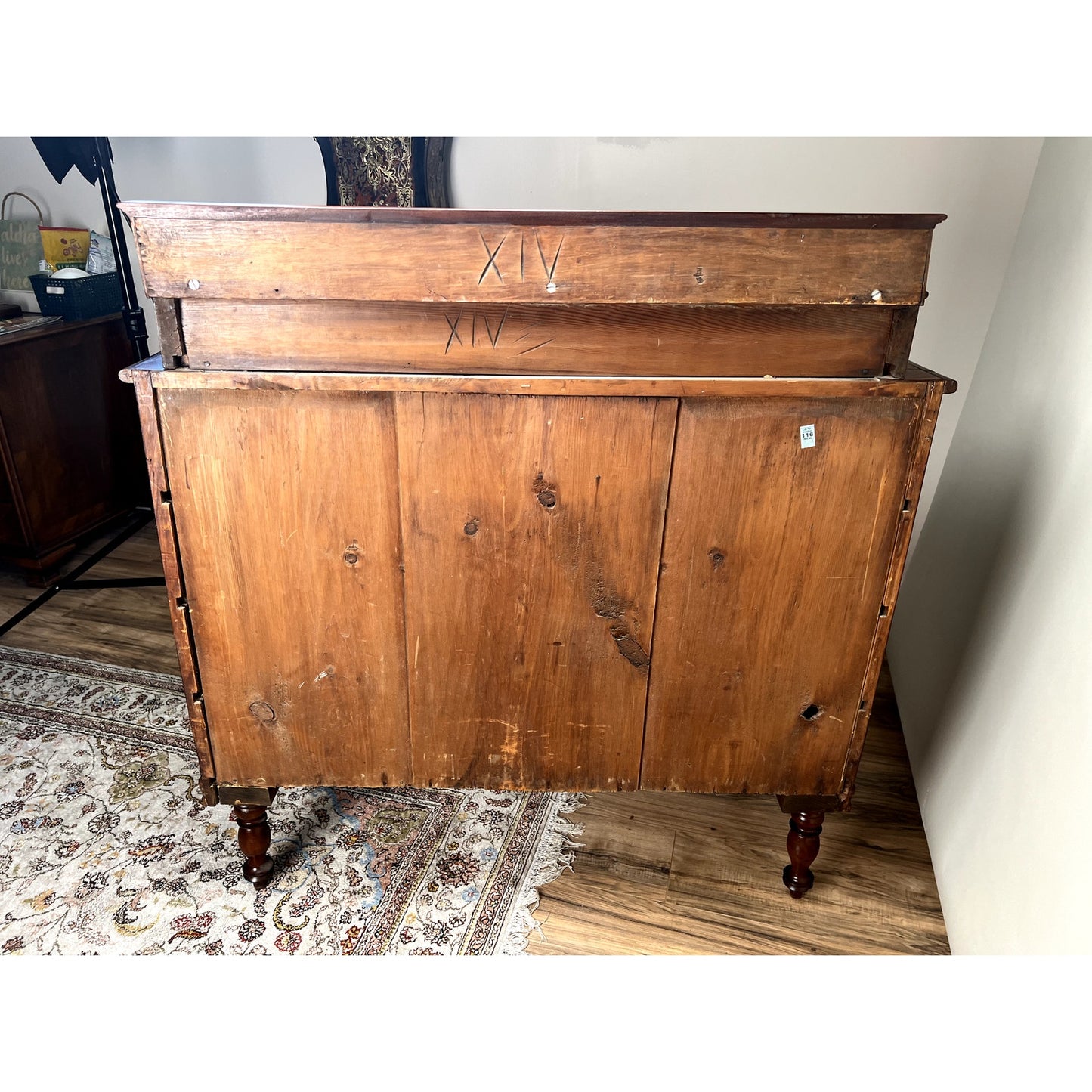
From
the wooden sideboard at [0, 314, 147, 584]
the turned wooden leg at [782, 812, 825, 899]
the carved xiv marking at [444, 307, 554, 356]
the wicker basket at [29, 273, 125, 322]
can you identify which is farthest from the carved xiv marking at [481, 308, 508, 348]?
the wicker basket at [29, 273, 125, 322]

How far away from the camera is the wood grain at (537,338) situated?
110cm

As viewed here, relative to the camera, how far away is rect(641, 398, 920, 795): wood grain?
1.15m

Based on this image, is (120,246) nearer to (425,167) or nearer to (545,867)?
(425,167)

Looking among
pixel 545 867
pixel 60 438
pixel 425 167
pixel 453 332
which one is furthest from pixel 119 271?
pixel 545 867

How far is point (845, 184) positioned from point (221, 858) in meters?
2.16

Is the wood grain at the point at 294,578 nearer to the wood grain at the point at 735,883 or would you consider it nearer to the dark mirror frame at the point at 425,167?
the wood grain at the point at 735,883

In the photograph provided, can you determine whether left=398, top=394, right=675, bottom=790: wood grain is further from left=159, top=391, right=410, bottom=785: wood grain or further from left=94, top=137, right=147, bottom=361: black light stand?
left=94, top=137, right=147, bottom=361: black light stand

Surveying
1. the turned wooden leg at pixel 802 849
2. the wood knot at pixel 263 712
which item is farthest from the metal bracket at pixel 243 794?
the turned wooden leg at pixel 802 849

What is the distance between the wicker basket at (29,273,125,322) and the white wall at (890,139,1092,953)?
2694mm

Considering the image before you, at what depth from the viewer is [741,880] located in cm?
163
